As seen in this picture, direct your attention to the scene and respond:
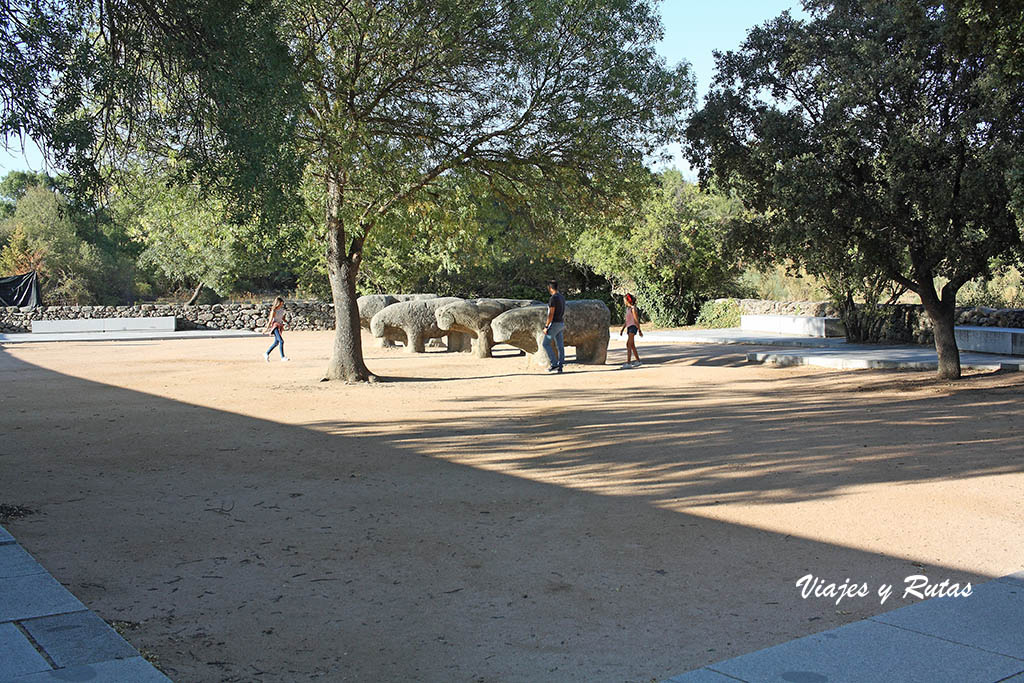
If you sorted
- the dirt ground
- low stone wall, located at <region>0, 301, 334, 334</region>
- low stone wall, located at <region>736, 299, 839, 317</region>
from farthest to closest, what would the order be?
low stone wall, located at <region>0, 301, 334, 334</region> < low stone wall, located at <region>736, 299, 839, 317</region> < the dirt ground

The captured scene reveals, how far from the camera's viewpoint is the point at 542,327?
1892 centimetres

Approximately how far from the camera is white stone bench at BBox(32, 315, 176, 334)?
113ft

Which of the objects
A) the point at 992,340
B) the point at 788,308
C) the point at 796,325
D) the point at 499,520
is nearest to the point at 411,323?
the point at 796,325

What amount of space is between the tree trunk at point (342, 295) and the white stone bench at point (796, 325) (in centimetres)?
1519

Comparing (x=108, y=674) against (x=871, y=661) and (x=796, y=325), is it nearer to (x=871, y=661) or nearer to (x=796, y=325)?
(x=871, y=661)

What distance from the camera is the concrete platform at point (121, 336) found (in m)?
30.7

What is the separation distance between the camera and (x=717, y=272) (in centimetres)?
3434

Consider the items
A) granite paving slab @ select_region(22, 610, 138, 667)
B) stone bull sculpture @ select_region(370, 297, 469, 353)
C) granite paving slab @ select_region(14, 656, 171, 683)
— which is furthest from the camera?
stone bull sculpture @ select_region(370, 297, 469, 353)

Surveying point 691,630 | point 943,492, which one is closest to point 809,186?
point 943,492

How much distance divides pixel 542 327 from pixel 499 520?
12244 millimetres

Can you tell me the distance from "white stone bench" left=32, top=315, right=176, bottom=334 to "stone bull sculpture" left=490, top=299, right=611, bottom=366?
2125cm

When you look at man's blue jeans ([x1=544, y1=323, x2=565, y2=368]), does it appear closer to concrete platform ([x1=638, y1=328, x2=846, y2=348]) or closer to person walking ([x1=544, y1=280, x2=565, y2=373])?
person walking ([x1=544, y1=280, x2=565, y2=373])

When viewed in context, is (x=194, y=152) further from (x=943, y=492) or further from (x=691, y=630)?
(x=943, y=492)

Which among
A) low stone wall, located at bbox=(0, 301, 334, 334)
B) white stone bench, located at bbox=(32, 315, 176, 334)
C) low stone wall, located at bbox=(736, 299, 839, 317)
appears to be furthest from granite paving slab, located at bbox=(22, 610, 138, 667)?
low stone wall, located at bbox=(0, 301, 334, 334)
